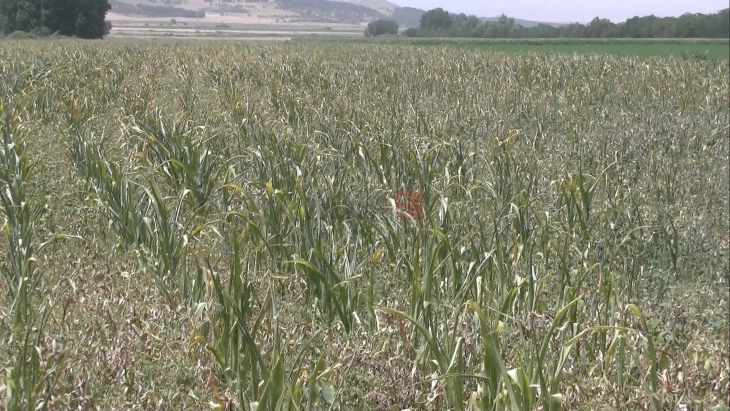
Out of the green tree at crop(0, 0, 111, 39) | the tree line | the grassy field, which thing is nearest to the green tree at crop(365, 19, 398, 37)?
the tree line

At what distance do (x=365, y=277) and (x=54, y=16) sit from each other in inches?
2177

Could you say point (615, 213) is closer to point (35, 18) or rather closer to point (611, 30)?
point (611, 30)

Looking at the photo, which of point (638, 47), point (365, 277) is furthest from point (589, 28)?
point (365, 277)

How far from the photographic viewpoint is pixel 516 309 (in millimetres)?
2910

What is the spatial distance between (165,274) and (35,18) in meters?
56.4

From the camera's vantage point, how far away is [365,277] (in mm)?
3287

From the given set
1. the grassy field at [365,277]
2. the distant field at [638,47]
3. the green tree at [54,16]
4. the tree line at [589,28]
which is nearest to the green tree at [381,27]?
the tree line at [589,28]

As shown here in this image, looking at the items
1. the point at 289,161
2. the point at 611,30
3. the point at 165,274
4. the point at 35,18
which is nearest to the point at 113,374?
the point at 165,274

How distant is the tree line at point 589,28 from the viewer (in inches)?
621

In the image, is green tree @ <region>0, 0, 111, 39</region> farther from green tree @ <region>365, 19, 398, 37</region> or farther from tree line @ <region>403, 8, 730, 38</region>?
green tree @ <region>365, 19, 398, 37</region>

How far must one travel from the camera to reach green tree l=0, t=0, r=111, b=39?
53.0 meters

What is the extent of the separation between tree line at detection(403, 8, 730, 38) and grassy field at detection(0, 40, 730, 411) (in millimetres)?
3507

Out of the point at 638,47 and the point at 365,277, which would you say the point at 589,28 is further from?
the point at 365,277

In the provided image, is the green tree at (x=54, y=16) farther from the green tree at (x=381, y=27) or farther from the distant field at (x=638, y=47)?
the green tree at (x=381, y=27)
